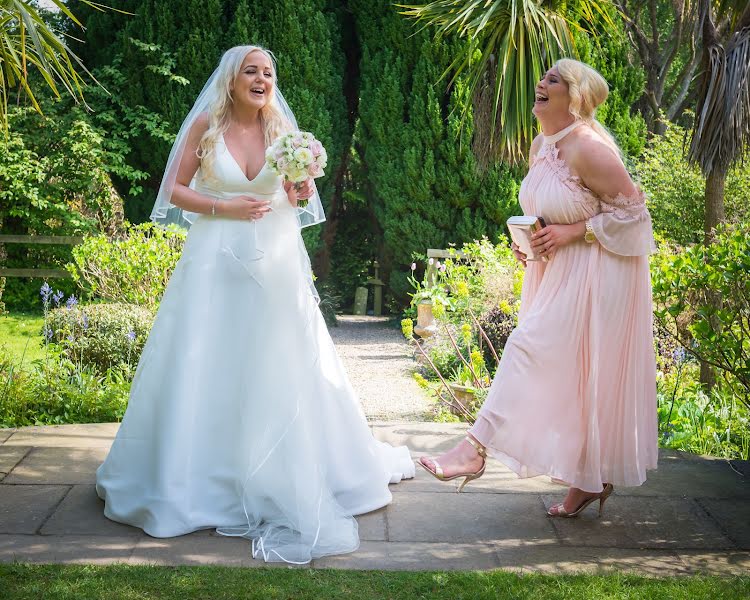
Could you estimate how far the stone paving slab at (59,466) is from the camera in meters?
4.08

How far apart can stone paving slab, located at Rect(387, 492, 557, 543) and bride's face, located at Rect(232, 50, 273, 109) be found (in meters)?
1.95

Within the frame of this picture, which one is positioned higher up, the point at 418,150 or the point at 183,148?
the point at 418,150

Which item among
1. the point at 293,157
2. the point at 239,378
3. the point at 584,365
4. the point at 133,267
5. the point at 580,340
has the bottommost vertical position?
the point at 133,267

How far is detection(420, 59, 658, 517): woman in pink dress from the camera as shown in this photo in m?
3.48

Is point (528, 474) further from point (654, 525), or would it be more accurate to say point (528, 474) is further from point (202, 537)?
point (202, 537)

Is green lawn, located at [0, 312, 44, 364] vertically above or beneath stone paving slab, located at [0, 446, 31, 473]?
beneath

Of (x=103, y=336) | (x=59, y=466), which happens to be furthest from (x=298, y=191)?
(x=103, y=336)

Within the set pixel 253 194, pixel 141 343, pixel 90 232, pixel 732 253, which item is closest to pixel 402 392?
pixel 141 343

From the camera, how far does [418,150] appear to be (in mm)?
12227

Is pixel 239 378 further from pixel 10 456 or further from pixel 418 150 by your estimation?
pixel 418 150

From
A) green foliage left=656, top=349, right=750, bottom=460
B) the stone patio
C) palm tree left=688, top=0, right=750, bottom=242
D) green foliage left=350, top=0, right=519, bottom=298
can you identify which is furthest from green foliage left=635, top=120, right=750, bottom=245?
the stone patio

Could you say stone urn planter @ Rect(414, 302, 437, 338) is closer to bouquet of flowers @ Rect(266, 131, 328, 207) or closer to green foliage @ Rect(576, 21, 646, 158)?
green foliage @ Rect(576, 21, 646, 158)

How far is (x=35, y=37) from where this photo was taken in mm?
4180

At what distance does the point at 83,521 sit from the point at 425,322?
698cm
